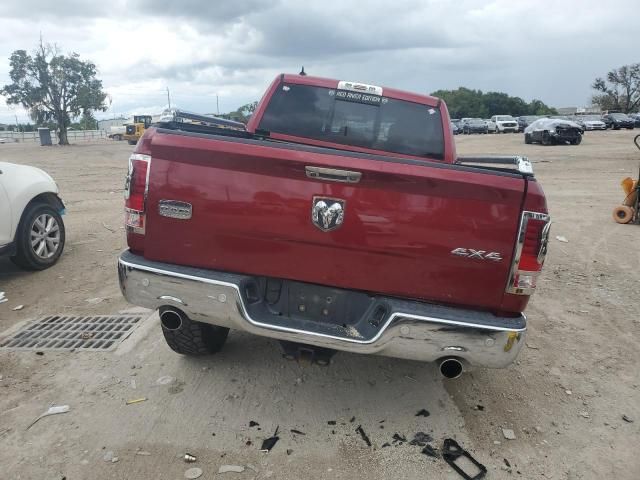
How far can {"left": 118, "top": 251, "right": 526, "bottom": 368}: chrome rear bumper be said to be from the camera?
2.68 metres

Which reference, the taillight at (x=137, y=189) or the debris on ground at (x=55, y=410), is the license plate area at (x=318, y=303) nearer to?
the taillight at (x=137, y=189)

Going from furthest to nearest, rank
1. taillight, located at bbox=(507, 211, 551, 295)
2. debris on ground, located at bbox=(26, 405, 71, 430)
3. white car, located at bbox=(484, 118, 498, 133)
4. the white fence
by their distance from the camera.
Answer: the white fence < white car, located at bbox=(484, 118, 498, 133) < debris on ground, located at bbox=(26, 405, 71, 430) < taillight, located at bbox=(507, 211, 551, 295)

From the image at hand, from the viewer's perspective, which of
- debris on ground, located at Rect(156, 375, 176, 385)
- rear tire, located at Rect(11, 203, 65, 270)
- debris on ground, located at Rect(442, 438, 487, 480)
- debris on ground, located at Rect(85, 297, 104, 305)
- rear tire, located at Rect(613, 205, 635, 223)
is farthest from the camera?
rear tire, located at Rect(613, 205, 635, 223)

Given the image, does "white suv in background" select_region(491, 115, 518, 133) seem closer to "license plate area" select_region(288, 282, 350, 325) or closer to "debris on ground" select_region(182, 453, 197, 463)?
"license plate area" select_region(288, 282, 350, 325)

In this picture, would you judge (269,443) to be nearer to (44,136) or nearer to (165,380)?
(165,380)

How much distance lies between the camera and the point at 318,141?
4.30m

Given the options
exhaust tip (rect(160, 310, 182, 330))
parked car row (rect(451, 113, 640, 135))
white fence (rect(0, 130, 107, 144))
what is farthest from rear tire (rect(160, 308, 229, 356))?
white fence (rect(0, 130, 107, 144))

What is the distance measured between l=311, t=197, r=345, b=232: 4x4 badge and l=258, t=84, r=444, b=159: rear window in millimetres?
1679

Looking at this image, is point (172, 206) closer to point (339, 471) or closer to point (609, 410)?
point (339, 471)

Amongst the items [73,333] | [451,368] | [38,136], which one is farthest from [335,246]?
[38,136]

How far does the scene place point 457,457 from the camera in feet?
9.52

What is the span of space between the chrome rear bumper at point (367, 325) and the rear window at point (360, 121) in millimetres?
1881

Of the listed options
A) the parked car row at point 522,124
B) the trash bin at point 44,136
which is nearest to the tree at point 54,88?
the trash bin at point 44,136

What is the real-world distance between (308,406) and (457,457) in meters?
1.00
